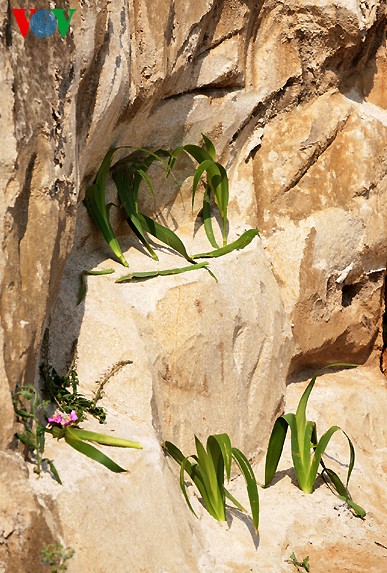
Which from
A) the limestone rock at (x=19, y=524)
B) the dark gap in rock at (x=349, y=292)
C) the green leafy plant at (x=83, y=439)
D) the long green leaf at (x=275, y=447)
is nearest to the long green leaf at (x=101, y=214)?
the long green leaf at (x=275, y=447)

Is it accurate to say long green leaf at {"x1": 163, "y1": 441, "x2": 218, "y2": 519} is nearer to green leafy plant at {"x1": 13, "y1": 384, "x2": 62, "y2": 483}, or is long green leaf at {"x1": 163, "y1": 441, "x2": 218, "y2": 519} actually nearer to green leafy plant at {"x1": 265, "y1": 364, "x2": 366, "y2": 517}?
green leafy plant at {"x1": 265, "y1": 364, "x2": 366, "y2": 517}

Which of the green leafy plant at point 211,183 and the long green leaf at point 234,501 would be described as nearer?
the long green leaf at point 234,501

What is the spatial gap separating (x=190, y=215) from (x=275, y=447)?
1.25m

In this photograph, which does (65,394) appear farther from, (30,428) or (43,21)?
(43,21)

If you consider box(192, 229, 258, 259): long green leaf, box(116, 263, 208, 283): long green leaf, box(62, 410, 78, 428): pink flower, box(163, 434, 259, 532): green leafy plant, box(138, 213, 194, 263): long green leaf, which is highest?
box(138, 213, 194, 263): long green leaf

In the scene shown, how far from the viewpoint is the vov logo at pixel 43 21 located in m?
3.12

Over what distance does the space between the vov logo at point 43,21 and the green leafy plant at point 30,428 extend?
110 cm

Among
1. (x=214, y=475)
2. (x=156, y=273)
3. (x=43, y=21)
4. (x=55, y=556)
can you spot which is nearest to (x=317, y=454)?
(x=214, y=475)

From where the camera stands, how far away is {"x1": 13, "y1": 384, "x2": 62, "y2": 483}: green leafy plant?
3.06m

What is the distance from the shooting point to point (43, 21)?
3.25m

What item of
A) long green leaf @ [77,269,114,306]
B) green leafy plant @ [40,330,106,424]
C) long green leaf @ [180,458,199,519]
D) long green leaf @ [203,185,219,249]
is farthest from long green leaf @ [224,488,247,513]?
long green leaf @ [203,185,219,249]

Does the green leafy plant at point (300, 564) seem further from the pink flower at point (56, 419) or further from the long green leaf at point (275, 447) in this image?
the pink flower at point (56, 419)

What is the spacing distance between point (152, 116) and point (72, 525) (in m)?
2.17

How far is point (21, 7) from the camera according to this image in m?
3.13
